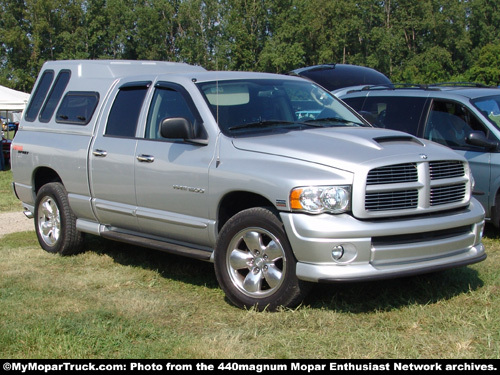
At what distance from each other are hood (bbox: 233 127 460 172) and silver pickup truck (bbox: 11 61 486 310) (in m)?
0.01

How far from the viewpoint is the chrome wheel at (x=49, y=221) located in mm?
7609

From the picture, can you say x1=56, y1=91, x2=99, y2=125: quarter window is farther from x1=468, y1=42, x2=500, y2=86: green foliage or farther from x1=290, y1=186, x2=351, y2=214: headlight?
x1=468, y1=42, x2=500, y2=86: green foliage

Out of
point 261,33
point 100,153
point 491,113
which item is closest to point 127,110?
point 100,153

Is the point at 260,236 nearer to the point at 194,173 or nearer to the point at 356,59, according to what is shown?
the point at 194,173

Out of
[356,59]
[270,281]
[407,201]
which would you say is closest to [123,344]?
[270,281]

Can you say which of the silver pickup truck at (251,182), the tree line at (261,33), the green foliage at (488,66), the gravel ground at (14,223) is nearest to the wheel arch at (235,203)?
the silver pickup truck at (251,182)

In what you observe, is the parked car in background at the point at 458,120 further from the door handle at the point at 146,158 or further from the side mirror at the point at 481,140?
the door handle at the point at 146,158

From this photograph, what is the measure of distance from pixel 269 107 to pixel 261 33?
69168 mm

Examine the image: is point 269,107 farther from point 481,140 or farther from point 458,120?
point 458,120

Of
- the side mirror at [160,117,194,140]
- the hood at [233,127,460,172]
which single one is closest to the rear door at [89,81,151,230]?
the side mirror at [160,117,194,140]

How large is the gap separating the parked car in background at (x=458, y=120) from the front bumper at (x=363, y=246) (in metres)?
2.12

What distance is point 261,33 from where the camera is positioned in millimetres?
73562

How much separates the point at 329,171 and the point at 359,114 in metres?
2.03

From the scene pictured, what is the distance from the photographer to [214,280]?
6398 millimetres
